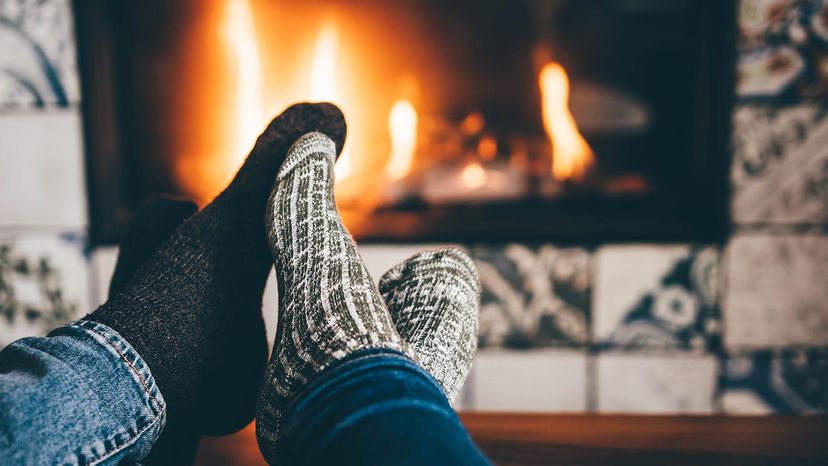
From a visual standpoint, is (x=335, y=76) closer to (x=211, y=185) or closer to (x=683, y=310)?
(x=211, y=185)

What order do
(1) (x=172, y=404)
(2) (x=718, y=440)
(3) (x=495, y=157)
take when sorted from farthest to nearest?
(3) (x=495, y=157)
(2) (x=718, y=440)
(1) (x=172, y=404)

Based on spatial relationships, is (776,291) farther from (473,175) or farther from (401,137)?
(401,137)

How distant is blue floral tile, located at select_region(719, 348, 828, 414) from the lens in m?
0.92

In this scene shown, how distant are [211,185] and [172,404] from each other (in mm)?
580

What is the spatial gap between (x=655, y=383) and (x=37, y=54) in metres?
1.12

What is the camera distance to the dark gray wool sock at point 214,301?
53cm

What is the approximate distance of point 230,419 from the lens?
628 mm

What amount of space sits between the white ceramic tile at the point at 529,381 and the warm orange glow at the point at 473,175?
0.29 m

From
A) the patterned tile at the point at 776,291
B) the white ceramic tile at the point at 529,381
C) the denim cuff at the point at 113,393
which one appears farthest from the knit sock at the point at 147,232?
the patterned tile at the point at 776,291

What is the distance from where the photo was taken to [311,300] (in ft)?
1.57

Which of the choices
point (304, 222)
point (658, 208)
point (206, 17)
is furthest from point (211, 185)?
point (658, 208)

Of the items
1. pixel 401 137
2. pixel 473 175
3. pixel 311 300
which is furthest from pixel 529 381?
pixel 311 300

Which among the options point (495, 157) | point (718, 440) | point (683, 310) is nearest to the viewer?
point (718, 440)

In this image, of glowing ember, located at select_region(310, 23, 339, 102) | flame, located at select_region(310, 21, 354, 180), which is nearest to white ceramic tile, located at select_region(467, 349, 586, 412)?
flame, located at select_region(310, 21, 354, 180)
